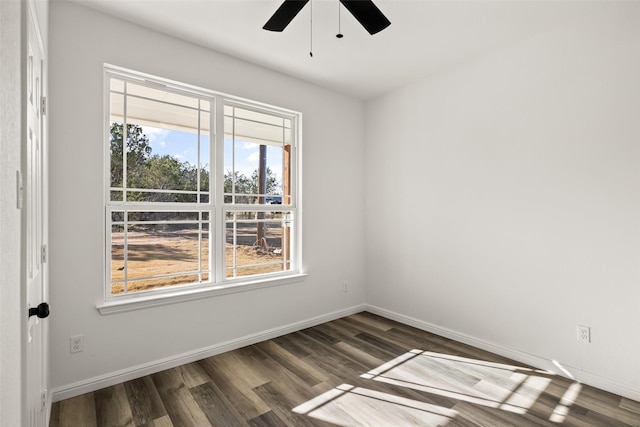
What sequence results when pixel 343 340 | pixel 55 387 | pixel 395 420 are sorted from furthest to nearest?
pixel 343 340 → pixel 55 387 → pixel 395 420

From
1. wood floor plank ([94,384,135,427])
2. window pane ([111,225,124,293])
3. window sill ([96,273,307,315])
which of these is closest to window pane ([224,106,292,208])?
window sill ([96,273,307,315])

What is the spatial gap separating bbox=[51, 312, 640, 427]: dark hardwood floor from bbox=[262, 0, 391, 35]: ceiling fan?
2527 mm

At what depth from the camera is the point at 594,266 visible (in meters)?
2.49

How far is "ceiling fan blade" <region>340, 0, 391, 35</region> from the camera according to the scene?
1938 mm

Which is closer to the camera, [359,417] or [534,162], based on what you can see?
[359,417]

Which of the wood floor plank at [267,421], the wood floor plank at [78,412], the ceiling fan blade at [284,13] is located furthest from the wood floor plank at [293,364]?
the ceiling fan blade at [284,13]

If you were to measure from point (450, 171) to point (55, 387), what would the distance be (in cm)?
374

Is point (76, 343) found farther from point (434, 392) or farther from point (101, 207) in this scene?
point (434, 392)

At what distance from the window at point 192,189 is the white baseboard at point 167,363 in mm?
549

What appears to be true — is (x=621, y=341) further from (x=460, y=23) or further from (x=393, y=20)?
(x=393, y=20)

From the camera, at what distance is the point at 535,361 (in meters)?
2.79

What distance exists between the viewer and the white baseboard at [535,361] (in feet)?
7.82

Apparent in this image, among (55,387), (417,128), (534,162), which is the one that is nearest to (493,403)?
(534,162)

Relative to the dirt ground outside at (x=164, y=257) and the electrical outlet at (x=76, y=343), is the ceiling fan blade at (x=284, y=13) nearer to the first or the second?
the dirt ground outside at (x=164, y=257)
